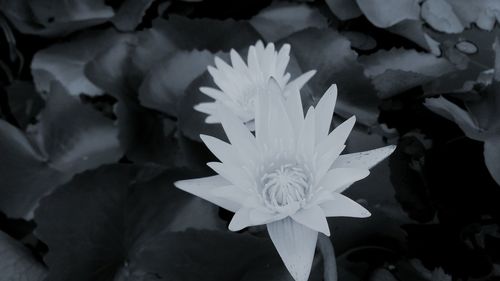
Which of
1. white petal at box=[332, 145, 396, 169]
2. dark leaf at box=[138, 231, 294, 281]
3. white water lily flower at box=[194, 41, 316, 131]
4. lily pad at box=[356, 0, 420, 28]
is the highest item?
white petal at box=[332, 145, 396, 169]

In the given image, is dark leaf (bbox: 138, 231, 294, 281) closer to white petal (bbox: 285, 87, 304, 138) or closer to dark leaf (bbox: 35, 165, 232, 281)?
dark leaf (bbox: 35, 165, 232, 281)

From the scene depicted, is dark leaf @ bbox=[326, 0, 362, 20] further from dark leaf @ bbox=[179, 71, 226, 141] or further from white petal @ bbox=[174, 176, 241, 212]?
white petal @ bbox=[174, 176, 241, 212]

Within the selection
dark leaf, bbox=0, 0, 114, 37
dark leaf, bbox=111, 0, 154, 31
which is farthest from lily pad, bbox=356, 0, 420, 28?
dark leaf, bbox=0, 0, 114, 37

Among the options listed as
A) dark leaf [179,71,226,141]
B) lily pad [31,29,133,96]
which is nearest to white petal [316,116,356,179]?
dark leaf [179,71,226,141]

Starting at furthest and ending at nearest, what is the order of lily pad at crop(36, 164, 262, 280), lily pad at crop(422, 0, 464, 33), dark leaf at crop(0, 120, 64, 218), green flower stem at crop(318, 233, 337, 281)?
lily pad at crop(422, 0, 464, 33) < dark leaf at crop(0, 120, 64, 218) < lily pad at crop(36, 164, 262, 280) < green flower stem at crop(318, 233, 337, 281)

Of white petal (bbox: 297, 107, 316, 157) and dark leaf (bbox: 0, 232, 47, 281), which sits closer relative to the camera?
white petal (bbox: 297, 107, 316, 157)

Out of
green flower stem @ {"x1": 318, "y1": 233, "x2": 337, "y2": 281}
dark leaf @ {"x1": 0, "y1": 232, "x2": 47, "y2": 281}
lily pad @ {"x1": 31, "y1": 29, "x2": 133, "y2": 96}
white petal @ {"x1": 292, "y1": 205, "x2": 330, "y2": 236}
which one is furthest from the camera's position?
lily pad @ {"x1": 31, "y1": 29, "x2": 133, "y2": 96}

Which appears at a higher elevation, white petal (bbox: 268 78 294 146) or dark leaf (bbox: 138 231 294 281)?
white petal (bbox: 268 78 294 146)

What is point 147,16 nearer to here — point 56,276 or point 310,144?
point 56,276

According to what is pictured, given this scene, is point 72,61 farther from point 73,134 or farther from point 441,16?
point 441,16

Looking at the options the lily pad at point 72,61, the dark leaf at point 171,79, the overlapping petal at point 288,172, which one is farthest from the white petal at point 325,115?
the lily pad at point 72,61
